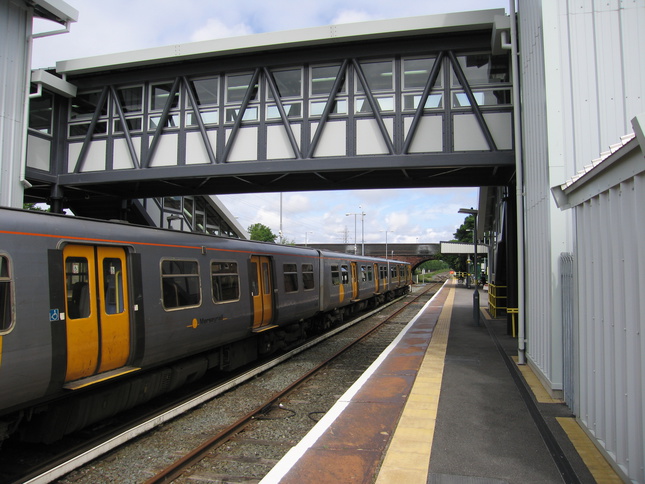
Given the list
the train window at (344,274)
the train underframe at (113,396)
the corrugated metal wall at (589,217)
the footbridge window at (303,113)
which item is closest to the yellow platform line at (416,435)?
the corrugated metal wall at (589,217)

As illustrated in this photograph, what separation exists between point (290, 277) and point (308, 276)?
138 centimetres

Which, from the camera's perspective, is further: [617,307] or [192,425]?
[192,425]

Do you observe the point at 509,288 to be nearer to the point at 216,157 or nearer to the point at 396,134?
the point at 396,134

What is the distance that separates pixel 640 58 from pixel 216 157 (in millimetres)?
9024

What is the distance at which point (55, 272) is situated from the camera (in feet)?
15.7

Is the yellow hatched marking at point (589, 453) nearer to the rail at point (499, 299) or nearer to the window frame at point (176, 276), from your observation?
the window frame at point (176, 276)

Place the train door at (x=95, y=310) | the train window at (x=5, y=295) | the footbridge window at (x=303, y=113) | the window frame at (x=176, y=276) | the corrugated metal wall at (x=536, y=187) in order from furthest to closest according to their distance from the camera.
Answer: the footbridge window at (x=303, y=113)
the corrugated metal wall at (x=536, y=187)
the window frame at (x=176, y=276)
the train door at (x=95, y=310)
the train window at (x=5, y=295)

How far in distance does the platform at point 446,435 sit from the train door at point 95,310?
252cm

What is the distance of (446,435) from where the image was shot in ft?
16.0

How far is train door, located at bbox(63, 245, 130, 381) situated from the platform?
99.2 inches

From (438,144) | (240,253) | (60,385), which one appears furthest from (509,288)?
(60,385)

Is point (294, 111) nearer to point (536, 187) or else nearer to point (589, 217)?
point (536, 187)

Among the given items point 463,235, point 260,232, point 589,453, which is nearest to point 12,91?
point 589,453

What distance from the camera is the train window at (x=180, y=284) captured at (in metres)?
6.50
